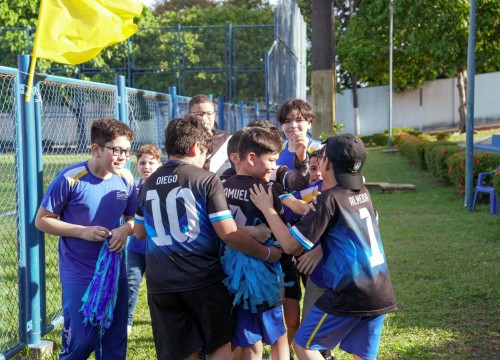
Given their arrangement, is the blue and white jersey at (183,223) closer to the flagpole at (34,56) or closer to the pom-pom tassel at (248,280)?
the pom-pom tassel at (248,280)

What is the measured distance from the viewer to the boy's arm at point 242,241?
12.3ft

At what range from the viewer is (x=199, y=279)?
3.77 m

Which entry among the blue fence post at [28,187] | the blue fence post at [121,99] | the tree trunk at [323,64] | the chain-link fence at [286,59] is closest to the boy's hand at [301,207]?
the blue fence post at [28,187]

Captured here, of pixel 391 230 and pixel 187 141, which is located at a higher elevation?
pixel 187 141

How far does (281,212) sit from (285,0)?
17338 millimetres

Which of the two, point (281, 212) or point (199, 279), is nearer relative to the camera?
point (199, 279)

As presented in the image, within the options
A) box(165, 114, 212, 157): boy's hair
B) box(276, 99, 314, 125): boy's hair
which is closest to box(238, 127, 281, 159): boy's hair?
box(165, 114, 212, 157): boy's hair

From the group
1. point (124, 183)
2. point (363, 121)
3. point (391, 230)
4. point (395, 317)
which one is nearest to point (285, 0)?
point (391, 230)

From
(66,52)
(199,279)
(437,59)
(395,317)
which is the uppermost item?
(437,59)

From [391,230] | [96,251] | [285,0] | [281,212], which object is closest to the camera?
[281,212]

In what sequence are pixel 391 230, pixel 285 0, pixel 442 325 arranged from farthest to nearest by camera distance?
pixel 285 0, pixel 391 230, pixel 442 325

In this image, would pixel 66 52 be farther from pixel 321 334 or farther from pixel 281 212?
pixel 321 334

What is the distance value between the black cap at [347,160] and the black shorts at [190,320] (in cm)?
88

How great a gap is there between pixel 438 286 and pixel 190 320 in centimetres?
393
